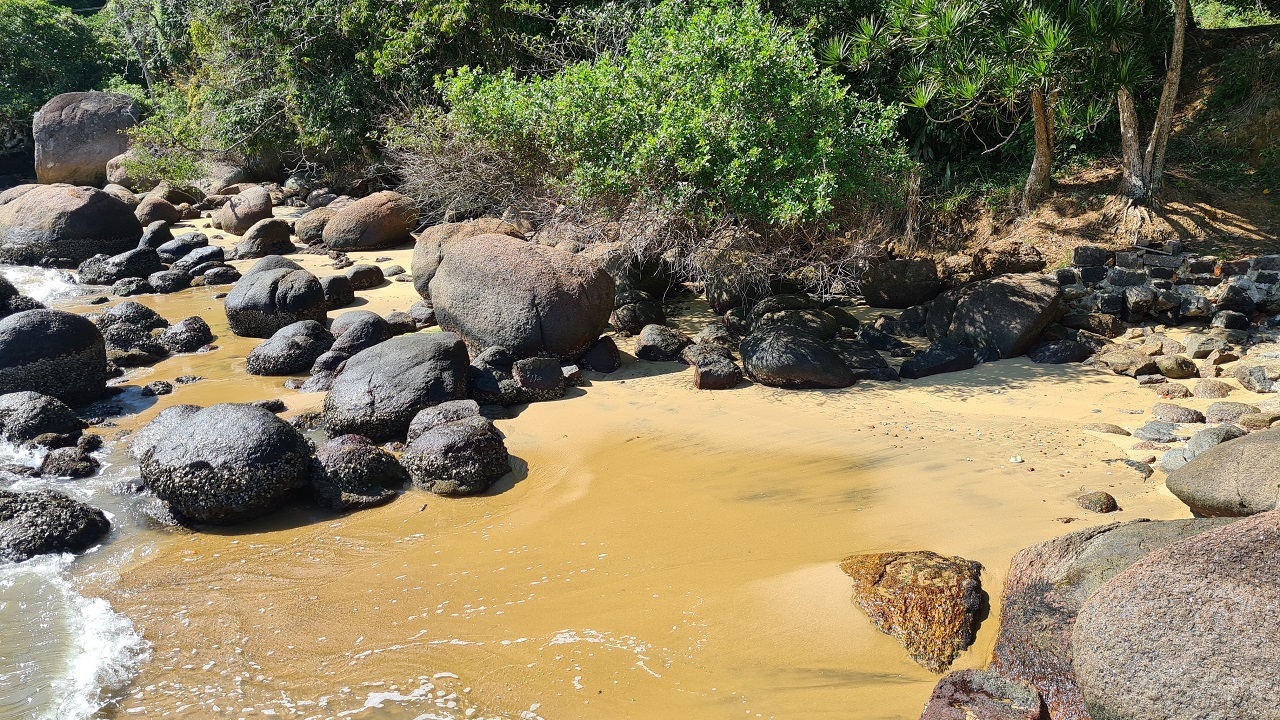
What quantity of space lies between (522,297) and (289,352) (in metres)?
3.06

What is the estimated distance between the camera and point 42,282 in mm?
16516

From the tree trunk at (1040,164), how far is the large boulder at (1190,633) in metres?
9.38

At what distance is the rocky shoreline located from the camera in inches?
172

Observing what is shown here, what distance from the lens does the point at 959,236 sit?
1375 cm

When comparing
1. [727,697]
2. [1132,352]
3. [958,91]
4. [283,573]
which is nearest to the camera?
[727,697]

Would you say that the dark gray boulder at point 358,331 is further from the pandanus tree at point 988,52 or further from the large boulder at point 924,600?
the large boulder at point 924,600

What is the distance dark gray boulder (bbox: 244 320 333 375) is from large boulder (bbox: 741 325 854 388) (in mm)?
5345

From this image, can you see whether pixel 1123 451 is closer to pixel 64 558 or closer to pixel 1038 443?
pixel 1038 443

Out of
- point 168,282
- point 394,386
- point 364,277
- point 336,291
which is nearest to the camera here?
point 394,386

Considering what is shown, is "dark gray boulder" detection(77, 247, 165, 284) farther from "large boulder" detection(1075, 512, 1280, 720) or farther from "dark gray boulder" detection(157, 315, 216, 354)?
"large boulder" detection(1075, 512, 1280, 720)

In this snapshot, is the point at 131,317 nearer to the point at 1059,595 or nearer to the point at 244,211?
the point at 244,211

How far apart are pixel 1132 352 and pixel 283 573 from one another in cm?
845

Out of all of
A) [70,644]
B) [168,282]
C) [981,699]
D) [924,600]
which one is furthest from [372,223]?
[981,699]

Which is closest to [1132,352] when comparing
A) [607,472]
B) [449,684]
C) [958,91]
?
[958,91]
